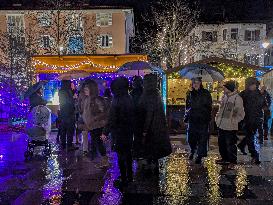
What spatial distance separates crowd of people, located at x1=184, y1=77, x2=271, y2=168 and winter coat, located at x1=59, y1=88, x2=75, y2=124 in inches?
138

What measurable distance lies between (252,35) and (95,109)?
46.1m

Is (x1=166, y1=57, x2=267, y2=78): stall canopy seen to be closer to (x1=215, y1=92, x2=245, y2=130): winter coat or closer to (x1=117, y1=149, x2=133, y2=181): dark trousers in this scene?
(x1=215, y1=92, x2=245, y2=130): winter coat

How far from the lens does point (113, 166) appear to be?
8320 millimetres

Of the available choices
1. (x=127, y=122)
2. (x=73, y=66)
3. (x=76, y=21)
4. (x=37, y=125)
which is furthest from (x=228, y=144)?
(x=76, y=21)

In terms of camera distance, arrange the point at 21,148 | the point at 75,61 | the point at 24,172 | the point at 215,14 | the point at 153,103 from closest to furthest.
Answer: the point at 153,103 → the point at 24,172 → the point at 21,148 → the point at 75,61 → the point at 215,14

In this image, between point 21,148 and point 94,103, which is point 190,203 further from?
point 21,148

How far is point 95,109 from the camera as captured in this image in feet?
28.1

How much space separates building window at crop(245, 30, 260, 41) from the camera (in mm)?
50312

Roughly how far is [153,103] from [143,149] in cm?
93

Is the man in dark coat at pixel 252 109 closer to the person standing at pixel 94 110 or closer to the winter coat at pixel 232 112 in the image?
the winter coat at pixel 232 112

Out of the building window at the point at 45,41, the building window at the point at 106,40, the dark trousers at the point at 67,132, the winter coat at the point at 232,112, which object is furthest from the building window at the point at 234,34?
the winter coat at the point at 232,112

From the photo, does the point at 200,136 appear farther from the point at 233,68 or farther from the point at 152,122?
the point at 233,68

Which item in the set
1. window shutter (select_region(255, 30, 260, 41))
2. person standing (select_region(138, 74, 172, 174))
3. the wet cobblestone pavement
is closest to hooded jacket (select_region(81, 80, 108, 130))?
the wet cobblestone pavement

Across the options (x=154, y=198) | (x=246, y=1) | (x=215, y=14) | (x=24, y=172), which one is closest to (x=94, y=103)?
(x=24, y=172)
